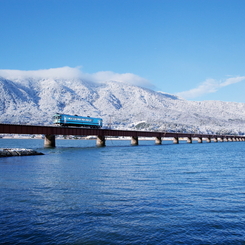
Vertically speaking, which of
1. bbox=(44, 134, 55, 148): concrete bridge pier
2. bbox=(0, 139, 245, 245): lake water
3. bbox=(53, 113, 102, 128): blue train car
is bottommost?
bbox=(0, 139, 245, 245): lake water

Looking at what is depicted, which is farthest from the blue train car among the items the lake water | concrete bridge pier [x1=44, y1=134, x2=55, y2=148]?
the lake water

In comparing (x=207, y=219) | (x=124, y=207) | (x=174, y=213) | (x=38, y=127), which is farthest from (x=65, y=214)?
(x=38, y=127)

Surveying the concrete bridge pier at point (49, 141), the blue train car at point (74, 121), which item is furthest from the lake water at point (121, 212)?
the concrete bridge pier at point (49, 141)

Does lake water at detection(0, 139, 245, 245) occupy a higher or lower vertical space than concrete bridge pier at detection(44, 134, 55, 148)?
lower

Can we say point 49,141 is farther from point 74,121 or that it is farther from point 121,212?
point 121,212

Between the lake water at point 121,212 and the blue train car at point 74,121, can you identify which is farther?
the blue train car at point 74,121

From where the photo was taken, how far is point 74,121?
94.8 metres

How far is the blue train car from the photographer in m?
90.9

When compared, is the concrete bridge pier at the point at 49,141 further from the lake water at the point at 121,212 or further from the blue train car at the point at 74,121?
the lake water at the point at 121,212

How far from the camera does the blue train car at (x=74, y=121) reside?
3580 inches

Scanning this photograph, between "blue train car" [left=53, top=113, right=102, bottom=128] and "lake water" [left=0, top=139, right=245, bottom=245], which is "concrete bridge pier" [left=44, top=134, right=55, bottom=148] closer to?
"blue train car" [left=53, top=113, right=102, bottom=128]

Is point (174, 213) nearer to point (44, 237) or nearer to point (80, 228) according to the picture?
point (80, 228)

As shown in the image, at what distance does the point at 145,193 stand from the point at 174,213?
16.6 ft

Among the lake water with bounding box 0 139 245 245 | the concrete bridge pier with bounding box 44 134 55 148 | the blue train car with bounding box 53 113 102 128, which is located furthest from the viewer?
the concrete bridge pier with bounding box 44 134 55 148
